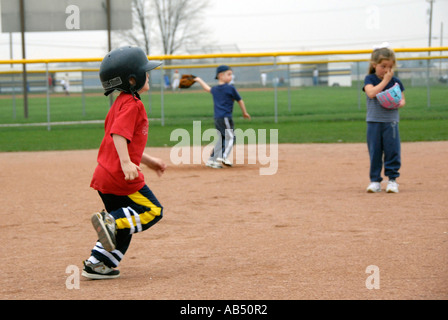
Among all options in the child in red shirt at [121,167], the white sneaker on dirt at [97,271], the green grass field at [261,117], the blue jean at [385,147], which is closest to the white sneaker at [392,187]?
the blue jean at [385,147]

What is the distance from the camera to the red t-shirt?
13.1ft

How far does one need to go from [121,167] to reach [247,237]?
166cm

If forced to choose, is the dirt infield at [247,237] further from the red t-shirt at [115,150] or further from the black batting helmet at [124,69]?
the black batting helmet at [124,69]

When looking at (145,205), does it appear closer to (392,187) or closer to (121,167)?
(121,167)

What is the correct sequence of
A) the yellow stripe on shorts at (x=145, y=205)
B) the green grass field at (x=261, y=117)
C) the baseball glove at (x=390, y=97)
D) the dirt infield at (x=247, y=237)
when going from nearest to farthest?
1. the dirt infield at (x=247, y=237)
2. the yellow stripe on shorts at (x=145, y=205)
3. the baseball glove at (x=390, y=97)
4. the green grass field at (x=261, y=117)

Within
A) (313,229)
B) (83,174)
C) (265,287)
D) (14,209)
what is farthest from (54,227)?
(83,174)

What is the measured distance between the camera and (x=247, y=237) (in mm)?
5348

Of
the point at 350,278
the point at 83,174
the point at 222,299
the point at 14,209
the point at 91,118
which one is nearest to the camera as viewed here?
the point at 222,299

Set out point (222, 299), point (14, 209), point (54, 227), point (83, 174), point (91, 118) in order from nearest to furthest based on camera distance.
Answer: point (222, 299), point (54, 227), point (14, 209), point (83, 174), point (91, 118)

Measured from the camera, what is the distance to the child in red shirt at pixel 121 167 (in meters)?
3.97

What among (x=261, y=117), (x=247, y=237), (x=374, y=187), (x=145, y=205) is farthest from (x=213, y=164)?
(x=261, y=117)

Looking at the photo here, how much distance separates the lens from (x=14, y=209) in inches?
271

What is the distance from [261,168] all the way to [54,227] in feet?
14.7
